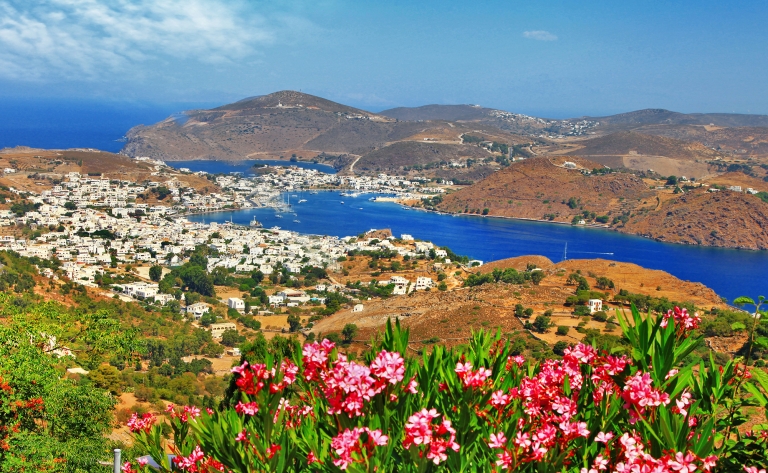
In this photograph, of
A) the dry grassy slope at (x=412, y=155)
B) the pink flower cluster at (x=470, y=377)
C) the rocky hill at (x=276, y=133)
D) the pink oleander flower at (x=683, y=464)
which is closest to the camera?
the pink oleander flower at (x=683, y=464)

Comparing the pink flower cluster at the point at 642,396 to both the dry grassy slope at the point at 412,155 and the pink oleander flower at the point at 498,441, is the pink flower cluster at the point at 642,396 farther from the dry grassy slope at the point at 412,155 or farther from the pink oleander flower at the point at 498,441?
the dry grassy slope at the point at 412,155

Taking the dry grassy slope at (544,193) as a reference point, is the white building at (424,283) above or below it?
below

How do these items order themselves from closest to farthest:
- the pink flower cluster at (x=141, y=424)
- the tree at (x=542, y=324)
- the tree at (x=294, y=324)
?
the pink flower cluster at (x=141, y=424)
the tree at (x=542, y=324)
the tree at (x=294, y=324)

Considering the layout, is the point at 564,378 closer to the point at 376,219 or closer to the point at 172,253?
the point at 172,253

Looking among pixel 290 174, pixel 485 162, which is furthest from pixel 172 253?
pixel 485 162

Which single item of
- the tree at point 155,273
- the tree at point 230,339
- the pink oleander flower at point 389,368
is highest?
the pink oleander flower at point 389,368

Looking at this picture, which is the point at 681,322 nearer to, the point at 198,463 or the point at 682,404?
the point at 682,404

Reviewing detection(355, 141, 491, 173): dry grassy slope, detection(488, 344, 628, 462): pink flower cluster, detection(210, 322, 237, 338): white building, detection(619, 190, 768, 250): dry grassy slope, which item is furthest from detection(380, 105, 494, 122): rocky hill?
detection(488, 344, 628, 462): pink flower cluster

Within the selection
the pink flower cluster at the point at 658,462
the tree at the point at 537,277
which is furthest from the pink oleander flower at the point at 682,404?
the tree at the point at 537,277
